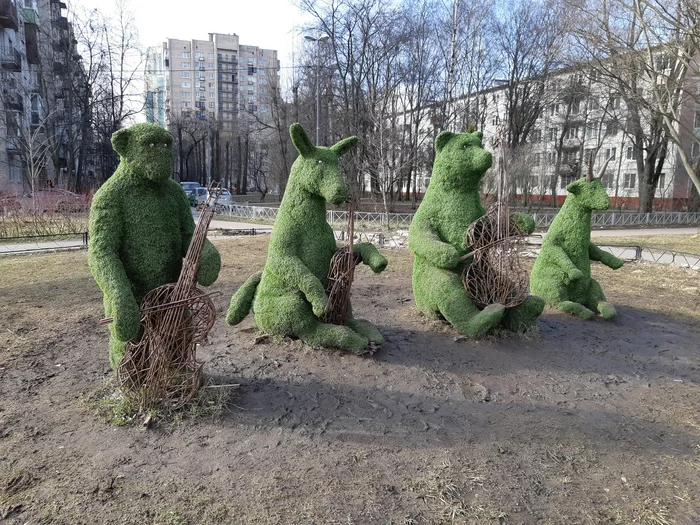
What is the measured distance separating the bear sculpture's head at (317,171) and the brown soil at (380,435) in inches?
59.6

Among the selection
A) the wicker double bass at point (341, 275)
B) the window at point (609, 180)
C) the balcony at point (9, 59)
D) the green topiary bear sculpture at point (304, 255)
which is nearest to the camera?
the green topiary bear sculpture at point (304, 255)

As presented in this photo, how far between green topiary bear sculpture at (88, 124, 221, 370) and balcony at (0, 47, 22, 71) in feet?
106

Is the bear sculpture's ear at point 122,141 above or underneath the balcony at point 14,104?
underneath

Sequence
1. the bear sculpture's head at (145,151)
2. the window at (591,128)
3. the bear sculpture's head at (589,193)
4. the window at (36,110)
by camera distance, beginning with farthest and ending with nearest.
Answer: the window at (591,128) < the window at (36,110) < the bear sculpture's head at (589,193) < the bear sculpture's head at (145,151)

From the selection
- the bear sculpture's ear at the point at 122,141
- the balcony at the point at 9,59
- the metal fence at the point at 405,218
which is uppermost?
the balcony at the point at 9,59

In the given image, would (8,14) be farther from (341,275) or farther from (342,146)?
(341,275)

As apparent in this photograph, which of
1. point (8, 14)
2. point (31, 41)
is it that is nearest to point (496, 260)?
point (8, 14)

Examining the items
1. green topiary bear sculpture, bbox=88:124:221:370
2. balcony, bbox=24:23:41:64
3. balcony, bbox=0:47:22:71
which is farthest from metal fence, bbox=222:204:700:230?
balcony, bbox=24:23:41:64

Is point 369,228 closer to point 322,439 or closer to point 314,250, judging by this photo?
point 314,250

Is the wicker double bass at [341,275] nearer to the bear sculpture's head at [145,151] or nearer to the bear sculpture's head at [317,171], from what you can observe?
the bear sculpture's head at [317,171]

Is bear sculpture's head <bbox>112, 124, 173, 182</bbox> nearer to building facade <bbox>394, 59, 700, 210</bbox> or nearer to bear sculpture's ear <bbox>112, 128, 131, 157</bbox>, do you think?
bear sculpture's ear <bbox>112, 128, 131, 157</bbox>

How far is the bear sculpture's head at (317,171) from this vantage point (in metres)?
4.30

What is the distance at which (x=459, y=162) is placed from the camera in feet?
17.4

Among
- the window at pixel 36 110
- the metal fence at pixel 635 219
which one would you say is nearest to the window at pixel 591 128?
the metal fence at pixel 635 219
